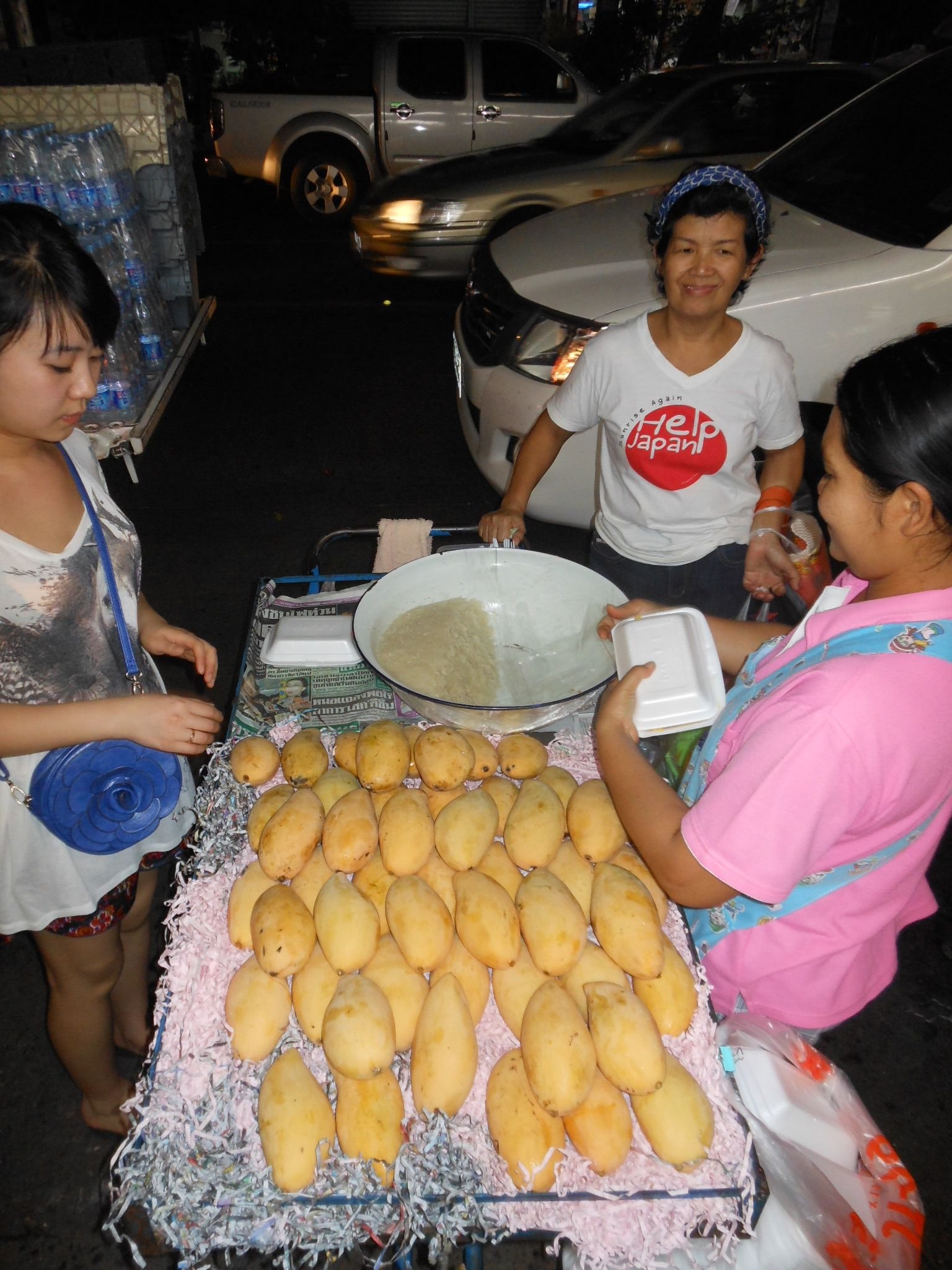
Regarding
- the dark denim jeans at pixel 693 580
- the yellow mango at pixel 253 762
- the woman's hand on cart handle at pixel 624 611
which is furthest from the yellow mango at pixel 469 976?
the dark denim jeans at pixel 693 580

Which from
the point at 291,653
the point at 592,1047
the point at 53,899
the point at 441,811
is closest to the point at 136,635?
the point at 291,653

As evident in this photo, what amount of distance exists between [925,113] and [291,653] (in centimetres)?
401

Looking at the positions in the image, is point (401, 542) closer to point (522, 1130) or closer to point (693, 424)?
point (693, 424)

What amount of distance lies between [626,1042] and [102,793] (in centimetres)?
99

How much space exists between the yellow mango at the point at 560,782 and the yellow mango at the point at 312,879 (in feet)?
1.51

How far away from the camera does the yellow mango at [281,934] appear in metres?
1.22

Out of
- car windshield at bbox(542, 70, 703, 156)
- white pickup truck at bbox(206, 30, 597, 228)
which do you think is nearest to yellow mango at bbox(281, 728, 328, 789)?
car windshield at bbox(542, 70, 703, 156)

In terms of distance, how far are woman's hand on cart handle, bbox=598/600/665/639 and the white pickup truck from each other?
8246 millimetres

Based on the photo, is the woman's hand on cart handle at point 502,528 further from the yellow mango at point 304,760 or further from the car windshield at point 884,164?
the car windshield at point 884,164

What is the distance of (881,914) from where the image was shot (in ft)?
4.42

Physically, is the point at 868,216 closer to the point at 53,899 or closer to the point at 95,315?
the point at 95,315

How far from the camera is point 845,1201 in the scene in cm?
111

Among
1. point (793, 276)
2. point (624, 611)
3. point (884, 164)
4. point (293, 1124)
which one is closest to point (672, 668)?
point (624, 611)

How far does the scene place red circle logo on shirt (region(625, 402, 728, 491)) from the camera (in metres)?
2.13
